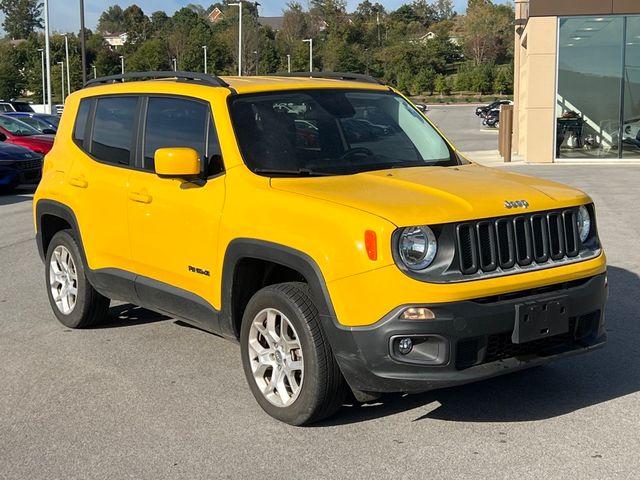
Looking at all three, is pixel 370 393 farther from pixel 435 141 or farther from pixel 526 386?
pixel 435 141

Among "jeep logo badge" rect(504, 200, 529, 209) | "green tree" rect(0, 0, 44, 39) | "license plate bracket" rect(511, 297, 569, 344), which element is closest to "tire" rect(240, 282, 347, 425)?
"license plate bracket" rect(511, 297, 569, 344)

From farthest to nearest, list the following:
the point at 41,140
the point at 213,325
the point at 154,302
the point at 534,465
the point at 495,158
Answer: the point at 495,158 < the point at 41,140 < the point at 154,302 < the point at 213,325 < the point at 534,465

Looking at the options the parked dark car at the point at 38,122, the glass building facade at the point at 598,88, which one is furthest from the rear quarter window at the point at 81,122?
the glass building facade at the point at 598,88

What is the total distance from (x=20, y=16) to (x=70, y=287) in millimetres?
178258

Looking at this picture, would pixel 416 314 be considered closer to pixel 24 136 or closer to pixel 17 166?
pixel 17 166

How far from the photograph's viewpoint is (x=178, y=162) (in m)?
4.95

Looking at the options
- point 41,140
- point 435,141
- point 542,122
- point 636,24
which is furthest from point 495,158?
point 435,141

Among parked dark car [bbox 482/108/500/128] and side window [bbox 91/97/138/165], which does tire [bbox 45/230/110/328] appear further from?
parked dark car [bbox 482/108/500/128]

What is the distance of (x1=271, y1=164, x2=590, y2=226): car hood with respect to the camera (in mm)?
4195

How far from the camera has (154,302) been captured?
5.66 meters

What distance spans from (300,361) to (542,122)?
19.7 metres

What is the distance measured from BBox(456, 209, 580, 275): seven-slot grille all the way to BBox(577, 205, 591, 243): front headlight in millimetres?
146

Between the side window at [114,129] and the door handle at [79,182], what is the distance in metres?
0.20

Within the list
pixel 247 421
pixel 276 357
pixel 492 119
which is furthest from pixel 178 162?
pixel 492 119
